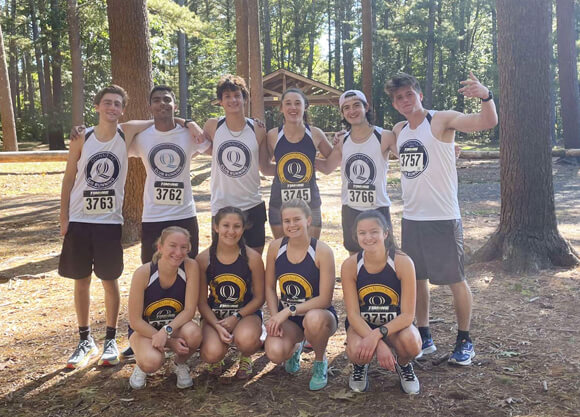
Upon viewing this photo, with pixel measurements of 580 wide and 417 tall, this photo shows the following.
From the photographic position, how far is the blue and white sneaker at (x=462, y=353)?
3.53 meters

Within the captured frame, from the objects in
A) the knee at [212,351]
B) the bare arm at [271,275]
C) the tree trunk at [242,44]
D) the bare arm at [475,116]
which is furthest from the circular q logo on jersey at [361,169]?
the tree trunk at [242,44]

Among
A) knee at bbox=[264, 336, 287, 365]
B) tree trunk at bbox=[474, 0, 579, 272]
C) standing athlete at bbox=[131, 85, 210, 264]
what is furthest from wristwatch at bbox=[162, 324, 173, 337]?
tree trunk at bbox=[474, 0, 579, 272]

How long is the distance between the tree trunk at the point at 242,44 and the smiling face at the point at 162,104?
9467 millimetres

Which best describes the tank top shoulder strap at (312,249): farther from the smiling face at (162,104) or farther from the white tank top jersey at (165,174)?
the smiling face at (162,104)

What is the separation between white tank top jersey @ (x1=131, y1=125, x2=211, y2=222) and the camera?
13.0 ft

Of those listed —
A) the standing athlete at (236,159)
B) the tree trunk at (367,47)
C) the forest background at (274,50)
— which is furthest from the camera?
the forest background at (274,50)

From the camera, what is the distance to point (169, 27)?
16547mm

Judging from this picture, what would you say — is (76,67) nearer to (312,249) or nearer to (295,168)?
(295,168)

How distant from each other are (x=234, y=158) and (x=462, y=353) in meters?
2.27

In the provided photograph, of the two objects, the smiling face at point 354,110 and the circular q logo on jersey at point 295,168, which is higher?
the smiling face at point 354,110

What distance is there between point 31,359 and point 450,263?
3.27 meters

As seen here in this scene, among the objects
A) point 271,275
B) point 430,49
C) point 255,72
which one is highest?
point 430,49

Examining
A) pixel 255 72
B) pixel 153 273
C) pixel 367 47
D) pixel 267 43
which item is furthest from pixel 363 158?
pixel 267 43

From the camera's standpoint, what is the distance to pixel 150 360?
3.27 m
